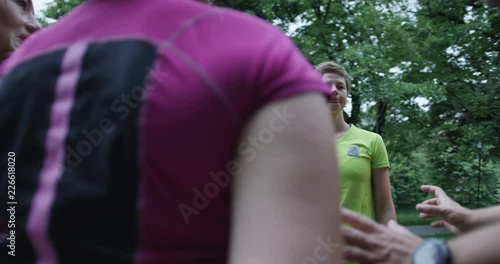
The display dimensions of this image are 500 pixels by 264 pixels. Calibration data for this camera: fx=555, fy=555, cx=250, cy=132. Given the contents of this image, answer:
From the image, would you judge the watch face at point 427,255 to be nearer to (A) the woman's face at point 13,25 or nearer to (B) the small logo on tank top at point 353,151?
(A) the woman's face at point 13,25

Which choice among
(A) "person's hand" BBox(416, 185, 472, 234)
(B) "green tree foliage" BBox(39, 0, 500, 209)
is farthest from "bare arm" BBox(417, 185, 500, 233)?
(B) "green tree foliage" BBox(39, 0, 500, 209)

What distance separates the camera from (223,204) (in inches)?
35.4

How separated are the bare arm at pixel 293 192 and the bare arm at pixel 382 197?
3.10 meters

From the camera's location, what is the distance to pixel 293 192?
0.80 metres

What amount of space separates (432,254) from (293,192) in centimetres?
89

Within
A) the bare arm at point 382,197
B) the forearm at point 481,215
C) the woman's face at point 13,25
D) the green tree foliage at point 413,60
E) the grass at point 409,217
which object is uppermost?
the woman's face at point 13,25

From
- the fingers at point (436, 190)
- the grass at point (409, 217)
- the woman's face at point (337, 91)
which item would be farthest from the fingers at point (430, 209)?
the grass at point (409, 217)

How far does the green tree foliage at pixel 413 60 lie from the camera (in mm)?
12898

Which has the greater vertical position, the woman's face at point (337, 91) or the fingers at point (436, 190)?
the fingers at point (436, 190)

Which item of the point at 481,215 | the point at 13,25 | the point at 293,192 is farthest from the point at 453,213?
the point at 13,25

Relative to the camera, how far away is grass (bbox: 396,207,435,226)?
85.3 feet

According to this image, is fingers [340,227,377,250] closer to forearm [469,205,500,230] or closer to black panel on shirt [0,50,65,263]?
forearm [469,205,500,230]

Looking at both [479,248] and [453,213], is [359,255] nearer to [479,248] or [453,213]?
[479,248]

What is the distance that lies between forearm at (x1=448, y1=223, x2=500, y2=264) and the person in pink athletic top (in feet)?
2.54
